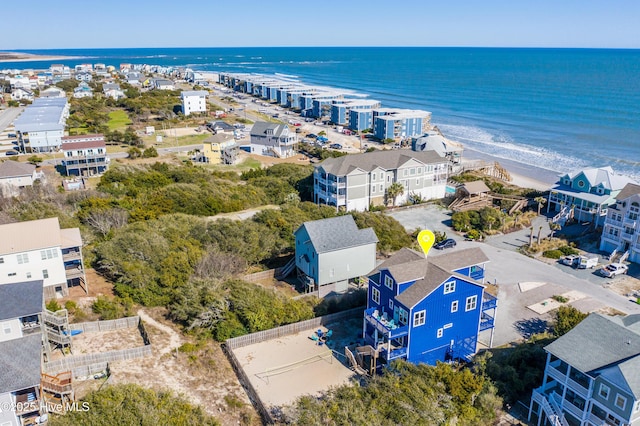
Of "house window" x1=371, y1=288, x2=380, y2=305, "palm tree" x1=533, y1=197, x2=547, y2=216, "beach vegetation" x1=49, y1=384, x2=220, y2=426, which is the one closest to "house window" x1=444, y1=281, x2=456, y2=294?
"house window" x1=371, y1=288, x2=380, y2=305

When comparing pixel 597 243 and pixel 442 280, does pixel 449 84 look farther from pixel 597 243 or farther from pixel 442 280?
pixel 442 280

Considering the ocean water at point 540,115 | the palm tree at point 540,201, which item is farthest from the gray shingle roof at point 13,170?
the ocean water at point 540,115

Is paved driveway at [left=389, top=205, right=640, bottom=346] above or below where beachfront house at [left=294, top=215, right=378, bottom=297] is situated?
below

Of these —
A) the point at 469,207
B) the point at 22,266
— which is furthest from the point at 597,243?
the point at 22,266

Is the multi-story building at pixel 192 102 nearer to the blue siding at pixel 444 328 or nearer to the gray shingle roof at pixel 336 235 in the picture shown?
the gray shingle roof at pixel 336 235

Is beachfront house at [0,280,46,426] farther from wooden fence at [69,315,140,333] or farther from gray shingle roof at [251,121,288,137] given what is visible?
gray shingle roof at [251,121,288,137]

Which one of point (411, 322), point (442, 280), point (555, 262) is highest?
point (442, 280)

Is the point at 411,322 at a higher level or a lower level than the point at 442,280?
lower

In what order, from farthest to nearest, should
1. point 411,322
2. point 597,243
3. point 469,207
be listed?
point 469,207
point 597,243
point 411,322
